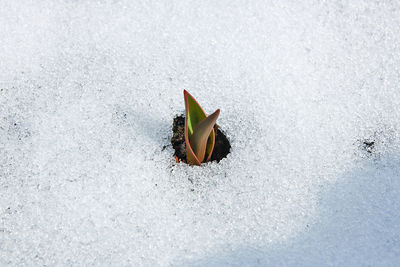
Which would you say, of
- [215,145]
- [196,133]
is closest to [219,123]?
Answer: [215,145]

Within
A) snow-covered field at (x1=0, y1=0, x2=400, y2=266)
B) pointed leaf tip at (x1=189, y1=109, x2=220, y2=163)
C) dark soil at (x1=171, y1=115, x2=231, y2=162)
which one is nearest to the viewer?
pointed leaf tip at (x1=189, y1=109, x2=220, y2=163)

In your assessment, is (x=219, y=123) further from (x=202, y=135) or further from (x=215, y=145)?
(x=202, y=135)

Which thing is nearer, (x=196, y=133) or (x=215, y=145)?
(x=196, y=133)

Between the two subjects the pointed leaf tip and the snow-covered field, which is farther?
the snow-covered field

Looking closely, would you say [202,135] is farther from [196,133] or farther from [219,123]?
[219,123]

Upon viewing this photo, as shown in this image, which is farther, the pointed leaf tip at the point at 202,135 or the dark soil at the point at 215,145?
the dark soil at the point at 215,145
